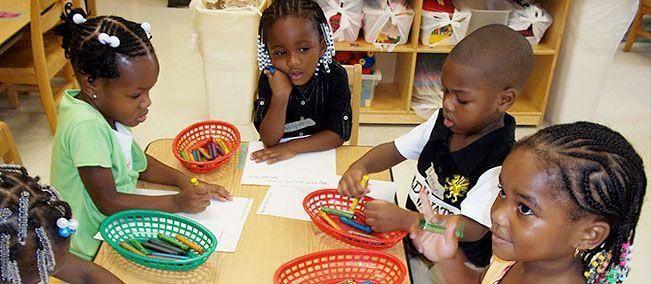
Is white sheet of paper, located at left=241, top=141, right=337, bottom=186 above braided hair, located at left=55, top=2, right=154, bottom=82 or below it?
below

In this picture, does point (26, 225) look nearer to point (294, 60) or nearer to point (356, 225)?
point (356, 225)

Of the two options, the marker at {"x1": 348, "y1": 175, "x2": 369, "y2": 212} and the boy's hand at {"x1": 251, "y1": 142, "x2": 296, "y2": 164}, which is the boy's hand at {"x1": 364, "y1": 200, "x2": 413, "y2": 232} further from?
the boy's hand at {"x1": 251, "y1": 142, "x2": 296, "y2": 164}

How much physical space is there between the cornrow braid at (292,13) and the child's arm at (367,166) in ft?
1.21

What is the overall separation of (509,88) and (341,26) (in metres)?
1.58

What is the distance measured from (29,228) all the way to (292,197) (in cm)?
60

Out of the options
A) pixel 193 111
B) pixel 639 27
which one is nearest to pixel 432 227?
pixel 193 111

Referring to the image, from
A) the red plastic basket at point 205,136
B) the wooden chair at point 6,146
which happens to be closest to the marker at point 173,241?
the red plastic basket at point 205,136

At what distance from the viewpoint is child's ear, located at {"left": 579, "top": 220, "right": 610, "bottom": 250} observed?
82 cm

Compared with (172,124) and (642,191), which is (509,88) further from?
(172,124)

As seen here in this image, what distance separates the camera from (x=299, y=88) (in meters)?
1.64

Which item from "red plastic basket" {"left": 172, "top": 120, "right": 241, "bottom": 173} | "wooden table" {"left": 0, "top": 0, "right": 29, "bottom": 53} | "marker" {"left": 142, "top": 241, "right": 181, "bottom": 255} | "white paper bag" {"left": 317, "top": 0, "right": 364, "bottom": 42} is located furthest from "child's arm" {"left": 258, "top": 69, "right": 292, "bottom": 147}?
"wooden table" {"left": 0, "top": 0, "right": 29, "bottom": 53}

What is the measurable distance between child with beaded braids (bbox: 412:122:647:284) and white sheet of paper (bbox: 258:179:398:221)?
445 mm

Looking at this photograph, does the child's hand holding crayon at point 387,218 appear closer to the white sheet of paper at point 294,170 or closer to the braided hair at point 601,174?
the white sheet of paper at point 294,170

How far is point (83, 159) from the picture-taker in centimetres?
117
